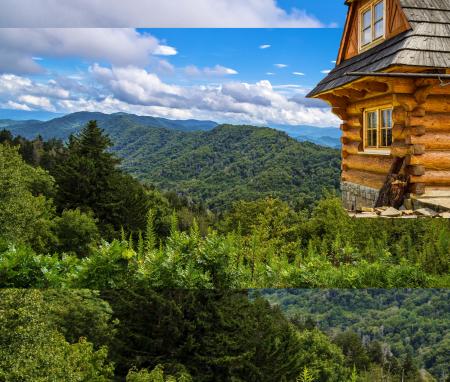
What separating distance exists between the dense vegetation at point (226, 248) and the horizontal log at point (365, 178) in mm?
1154

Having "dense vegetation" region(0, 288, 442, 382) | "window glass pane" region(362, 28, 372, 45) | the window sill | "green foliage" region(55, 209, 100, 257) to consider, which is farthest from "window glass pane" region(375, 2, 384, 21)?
"green foliage" region(55, 209, 100, 257)

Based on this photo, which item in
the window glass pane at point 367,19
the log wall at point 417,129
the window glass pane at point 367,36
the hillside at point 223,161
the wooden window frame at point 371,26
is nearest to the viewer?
the hillside at point 223,161

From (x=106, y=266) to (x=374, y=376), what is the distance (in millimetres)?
1363

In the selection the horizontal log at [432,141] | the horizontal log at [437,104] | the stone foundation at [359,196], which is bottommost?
the stone foundation at [359,196]

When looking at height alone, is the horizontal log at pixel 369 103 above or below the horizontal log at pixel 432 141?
above

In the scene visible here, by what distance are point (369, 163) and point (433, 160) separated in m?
0.91

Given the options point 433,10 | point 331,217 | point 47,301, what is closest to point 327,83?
point 433,10

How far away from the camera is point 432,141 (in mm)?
3092

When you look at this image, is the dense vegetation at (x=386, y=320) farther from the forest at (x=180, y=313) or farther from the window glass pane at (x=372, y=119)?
the window glass pane at (x=372, y=119)

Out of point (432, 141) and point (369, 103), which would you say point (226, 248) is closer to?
point (432, 141)

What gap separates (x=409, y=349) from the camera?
2.28 metres

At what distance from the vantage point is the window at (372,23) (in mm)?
3500

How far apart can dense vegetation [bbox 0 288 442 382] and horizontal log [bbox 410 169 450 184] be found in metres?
0.82

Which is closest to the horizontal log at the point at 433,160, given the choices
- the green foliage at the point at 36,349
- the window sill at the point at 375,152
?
the window sill at the point at 375,152
